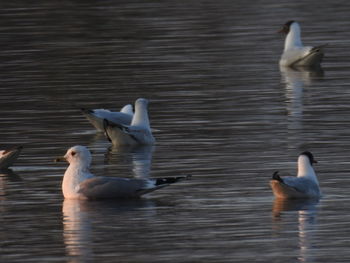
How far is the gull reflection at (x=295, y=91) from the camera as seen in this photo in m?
22.2

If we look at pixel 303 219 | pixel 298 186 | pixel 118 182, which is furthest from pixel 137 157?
pixel 303 219

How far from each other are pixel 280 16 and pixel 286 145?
20.9 m

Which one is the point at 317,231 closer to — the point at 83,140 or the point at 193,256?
the point at 193,256

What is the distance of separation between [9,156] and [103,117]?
3.17 m

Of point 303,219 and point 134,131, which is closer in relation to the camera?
point 303,219

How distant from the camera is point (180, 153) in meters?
20.6

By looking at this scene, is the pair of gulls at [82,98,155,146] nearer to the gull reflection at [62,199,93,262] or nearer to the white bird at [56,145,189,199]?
the white bird at [56,145,189,199]

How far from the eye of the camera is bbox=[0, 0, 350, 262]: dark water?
14.8 meters

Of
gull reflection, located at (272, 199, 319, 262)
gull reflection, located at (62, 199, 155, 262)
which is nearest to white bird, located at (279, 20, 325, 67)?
gull reflection, located at (62, 199, 155, 262)

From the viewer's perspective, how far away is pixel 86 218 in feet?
53.4

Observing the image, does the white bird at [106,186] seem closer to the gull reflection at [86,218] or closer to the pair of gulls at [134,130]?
the gull reflection at [86,218]

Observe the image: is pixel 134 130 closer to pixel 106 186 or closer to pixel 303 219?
pixel 106 186

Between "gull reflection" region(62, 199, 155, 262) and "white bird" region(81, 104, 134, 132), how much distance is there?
5.36 m

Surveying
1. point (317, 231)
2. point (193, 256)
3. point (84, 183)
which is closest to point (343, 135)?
point (84, 183)
